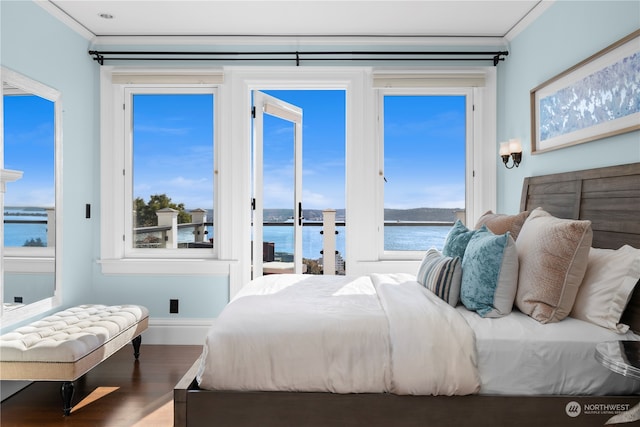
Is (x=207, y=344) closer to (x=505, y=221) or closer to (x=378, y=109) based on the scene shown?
(x=505, y=221)

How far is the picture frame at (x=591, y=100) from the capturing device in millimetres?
2156

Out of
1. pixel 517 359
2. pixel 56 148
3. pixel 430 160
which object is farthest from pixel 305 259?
pixel 517 359

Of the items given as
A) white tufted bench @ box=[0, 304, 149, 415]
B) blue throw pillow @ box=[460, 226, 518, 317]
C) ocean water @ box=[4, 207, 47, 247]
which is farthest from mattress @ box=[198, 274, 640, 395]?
ocean water @ box=[4, 207, 47, 247]

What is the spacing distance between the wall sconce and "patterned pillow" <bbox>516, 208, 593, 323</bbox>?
4.68ft

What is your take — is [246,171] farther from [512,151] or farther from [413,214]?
[512,151]

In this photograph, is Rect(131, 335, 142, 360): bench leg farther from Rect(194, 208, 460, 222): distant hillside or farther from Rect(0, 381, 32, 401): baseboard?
Rect(194, 208, 460, 222): distant hillside

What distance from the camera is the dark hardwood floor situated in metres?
2.38

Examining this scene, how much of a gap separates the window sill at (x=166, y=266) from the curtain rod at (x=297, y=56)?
1.76 metres

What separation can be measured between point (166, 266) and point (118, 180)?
89cm

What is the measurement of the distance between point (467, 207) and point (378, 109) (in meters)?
1.21

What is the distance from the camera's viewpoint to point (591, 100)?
2.47 metres

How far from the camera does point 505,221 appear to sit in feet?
8.54

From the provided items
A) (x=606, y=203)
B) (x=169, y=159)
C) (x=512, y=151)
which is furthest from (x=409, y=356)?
(x=169, y=159)
